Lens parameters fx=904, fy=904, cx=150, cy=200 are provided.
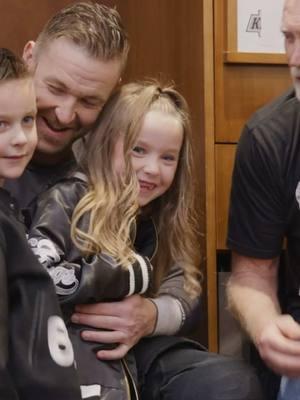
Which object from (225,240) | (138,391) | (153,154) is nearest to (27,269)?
(138,391)

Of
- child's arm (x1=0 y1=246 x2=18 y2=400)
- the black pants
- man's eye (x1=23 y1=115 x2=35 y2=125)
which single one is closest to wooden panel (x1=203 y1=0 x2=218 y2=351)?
the black pants

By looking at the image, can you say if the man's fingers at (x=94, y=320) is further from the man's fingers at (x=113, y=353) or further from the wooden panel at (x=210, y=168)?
the wooden panel at (x=210, y=168)

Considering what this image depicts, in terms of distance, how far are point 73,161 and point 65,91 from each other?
0.41 feet

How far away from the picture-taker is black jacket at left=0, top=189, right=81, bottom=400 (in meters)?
1.14

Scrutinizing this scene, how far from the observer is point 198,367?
1426mm

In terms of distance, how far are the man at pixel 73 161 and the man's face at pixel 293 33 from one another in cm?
32

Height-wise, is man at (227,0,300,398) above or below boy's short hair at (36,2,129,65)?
below

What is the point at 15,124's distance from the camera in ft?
4.17

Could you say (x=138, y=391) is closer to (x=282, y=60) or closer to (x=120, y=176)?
(x=120, y=176)

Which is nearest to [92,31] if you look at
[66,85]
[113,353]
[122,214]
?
[66,85]

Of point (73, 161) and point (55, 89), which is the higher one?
point (55, 89)

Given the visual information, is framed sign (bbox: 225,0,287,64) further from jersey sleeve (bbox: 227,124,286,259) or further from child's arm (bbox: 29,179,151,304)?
child's arm (bbox: 29,179,151,304)

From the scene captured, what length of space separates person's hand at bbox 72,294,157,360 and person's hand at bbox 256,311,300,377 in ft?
0.69

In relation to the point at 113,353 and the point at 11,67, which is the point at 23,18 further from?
the point at 113,353
